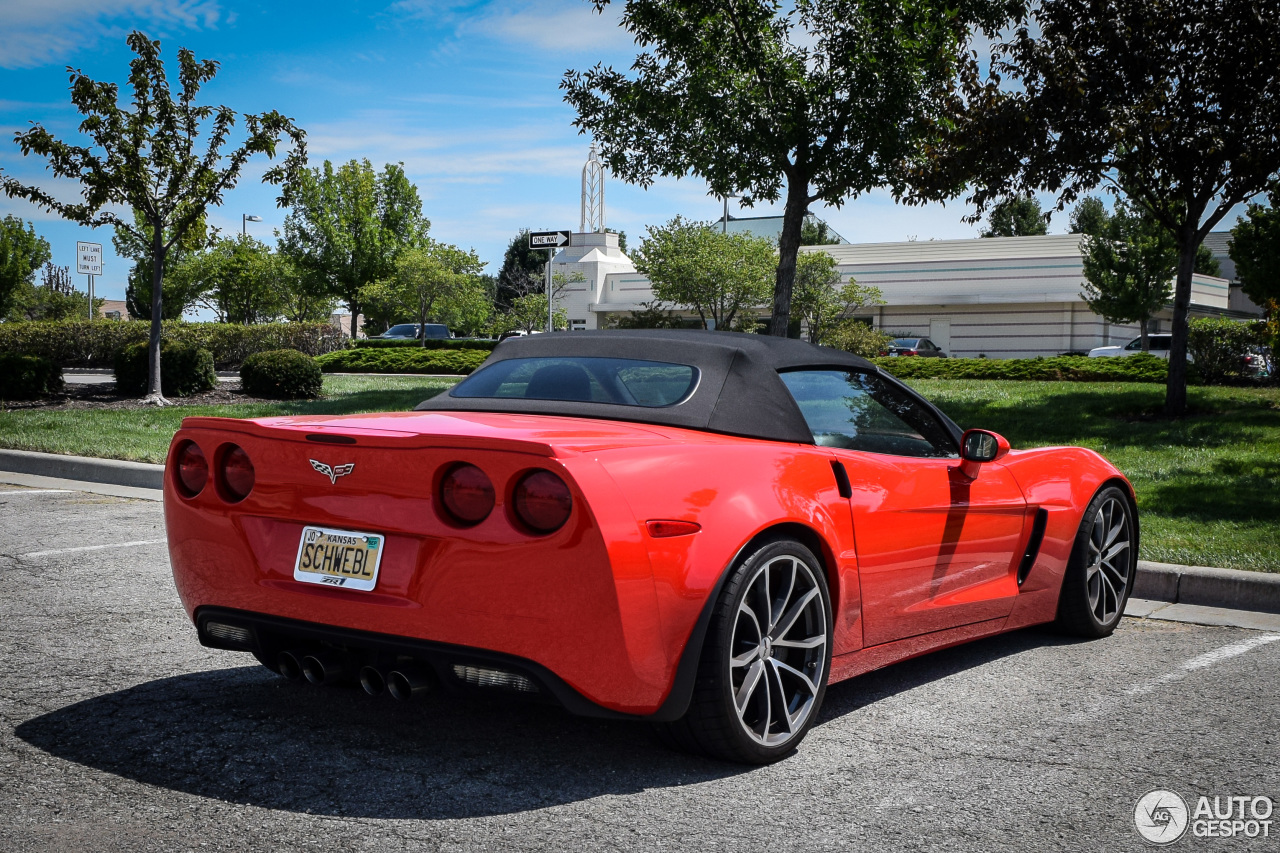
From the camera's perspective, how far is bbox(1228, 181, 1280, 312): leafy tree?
87.1 feet

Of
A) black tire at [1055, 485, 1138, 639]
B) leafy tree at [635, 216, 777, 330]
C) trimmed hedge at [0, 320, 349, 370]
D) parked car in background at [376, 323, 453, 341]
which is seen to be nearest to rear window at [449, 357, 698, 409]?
black tire at [1055, 485, 1138, 639]

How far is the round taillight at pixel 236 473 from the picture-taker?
11.9 ft

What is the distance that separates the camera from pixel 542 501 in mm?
3125

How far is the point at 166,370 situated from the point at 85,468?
839 centimetres

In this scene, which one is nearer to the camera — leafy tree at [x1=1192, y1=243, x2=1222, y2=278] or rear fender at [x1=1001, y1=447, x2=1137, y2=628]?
rear fender at [x1=1001, y1=447, x2=1137, y2=628]

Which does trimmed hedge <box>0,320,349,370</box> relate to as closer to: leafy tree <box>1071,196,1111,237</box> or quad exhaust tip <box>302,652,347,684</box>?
quad exhaust tip <box>302,652,347,684</box>

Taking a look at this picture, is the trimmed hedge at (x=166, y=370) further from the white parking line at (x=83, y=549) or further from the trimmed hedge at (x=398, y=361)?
the white parking line at (x=83, y=549)

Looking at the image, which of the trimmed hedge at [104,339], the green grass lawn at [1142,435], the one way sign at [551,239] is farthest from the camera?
the trimmed hedge at [104,339]

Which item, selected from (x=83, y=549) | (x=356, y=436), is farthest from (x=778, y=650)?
(x=83, y=549)

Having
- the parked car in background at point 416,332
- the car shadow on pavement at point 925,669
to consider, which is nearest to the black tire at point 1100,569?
the car shadow on pavement at point 925,669

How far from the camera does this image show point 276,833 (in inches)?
113

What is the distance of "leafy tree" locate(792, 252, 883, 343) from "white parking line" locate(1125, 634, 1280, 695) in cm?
3654

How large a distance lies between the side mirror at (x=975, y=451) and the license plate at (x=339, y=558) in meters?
2.35

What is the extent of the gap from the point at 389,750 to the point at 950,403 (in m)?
14.5
